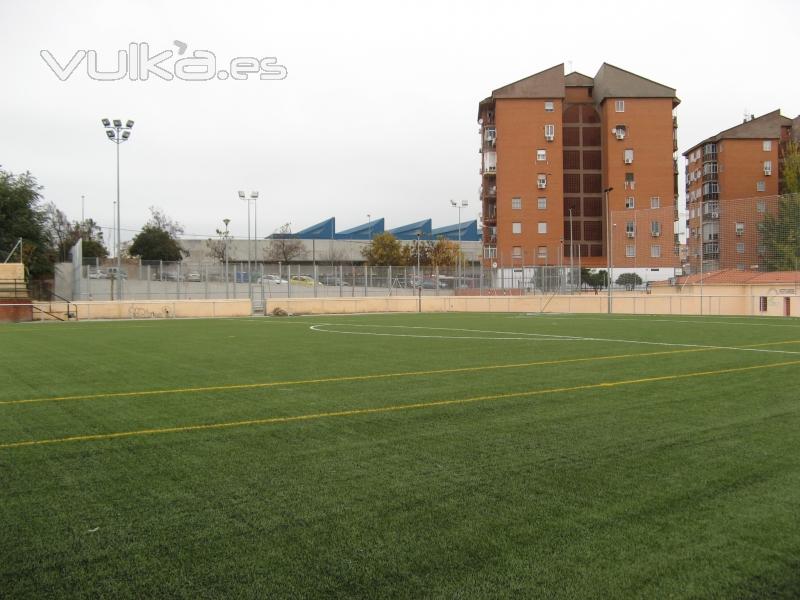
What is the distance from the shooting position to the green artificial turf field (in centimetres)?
365

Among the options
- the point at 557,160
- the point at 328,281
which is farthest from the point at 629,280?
the point at 557,160

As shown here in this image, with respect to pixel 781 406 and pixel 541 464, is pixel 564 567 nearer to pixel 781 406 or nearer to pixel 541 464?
pixel 541 464

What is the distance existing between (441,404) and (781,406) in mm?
4054

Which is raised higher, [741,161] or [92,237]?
[741,161]

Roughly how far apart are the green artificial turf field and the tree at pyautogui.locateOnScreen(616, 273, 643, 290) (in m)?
33.7

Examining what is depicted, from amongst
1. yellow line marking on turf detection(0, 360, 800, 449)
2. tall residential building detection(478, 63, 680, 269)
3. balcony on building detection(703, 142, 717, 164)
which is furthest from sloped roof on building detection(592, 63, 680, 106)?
yellow line marking on turf detection(0, 360, 800, 449)

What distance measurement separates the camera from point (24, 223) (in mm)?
53125

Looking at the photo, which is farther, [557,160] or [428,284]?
[557,160]

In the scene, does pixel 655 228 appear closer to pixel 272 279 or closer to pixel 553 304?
pixel 553 304

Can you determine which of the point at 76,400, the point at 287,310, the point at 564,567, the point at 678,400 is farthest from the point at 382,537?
the point at 287,310

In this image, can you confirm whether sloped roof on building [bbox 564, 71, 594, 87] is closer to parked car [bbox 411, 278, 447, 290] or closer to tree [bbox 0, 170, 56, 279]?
parked car [bbox 411, 278, 447, 290]

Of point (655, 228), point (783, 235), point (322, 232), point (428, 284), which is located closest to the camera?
point (783, 235)

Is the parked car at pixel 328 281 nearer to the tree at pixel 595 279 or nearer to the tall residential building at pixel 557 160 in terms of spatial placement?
the tree at pixel 595 279

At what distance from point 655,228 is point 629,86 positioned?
38.4 metres
